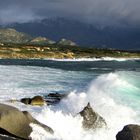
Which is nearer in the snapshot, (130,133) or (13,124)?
(130,133)

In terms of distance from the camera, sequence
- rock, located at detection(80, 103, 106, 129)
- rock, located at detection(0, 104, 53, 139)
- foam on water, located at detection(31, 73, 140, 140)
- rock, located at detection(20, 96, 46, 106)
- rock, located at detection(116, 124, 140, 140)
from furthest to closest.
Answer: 1. rock, located at detection(20, 96, 46, 106)
2. rock, located at detection(80, 103, 106, 129)
3. foam on water, located at detection(31, 73, 140, 140)
4. rock, located at detection(0, 104, 53, 139)
5. rock, located at detection(116, 124, 140, 140)

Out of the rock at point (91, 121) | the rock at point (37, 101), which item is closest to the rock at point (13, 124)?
the rock at point (91, 121)

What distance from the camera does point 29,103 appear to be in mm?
32156

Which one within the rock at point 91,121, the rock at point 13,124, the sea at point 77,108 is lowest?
the sea at point 77,108

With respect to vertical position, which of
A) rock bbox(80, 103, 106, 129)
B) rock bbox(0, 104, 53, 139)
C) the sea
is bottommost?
the sea

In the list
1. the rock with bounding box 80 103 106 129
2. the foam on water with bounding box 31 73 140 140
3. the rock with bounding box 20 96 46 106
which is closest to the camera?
the foam on water with bounding box 31 73 140 140

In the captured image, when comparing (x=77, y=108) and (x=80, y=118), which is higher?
(x=80, y=118)

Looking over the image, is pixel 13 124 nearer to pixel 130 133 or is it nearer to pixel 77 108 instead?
pixel 130 133

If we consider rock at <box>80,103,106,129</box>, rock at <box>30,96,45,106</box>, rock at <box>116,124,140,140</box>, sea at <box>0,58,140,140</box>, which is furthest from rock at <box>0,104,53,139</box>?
rock at <box>30,96,45,106</box>

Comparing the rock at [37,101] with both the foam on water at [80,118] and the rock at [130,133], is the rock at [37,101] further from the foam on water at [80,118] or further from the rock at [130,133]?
the rock at [130,133]

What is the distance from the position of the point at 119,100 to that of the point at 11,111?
49.9 ft

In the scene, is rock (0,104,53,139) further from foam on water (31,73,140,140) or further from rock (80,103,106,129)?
rock (80,103,106,129)

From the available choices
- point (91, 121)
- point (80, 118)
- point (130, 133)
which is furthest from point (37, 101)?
point (130, 133)

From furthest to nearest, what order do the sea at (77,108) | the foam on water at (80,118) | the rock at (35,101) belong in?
the rock at (35,101) → the sea at (77,108) → the foam on water at (80,118)
